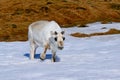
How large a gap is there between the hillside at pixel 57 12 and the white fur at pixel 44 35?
24077mm

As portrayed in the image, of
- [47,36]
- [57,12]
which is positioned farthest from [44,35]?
[57,12]

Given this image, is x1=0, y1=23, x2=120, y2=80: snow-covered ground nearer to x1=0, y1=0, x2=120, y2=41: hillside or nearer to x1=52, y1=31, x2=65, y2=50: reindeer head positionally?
x1=52, y1=31, x2=65, y2=50: reindeer head

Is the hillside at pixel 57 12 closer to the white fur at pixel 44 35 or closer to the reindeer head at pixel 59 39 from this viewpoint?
the white fur at pixel 44 35

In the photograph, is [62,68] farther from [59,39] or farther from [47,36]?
[47,36]

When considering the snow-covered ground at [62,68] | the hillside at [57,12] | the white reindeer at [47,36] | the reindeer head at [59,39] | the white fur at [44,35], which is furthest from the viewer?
the hillside at [57,12]

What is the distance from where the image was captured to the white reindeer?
48.2ft

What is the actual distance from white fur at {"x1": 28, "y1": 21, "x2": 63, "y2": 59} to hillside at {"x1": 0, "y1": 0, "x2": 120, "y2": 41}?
948 inches

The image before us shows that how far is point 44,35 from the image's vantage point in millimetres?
15938

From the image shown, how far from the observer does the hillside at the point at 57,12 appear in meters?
44.3

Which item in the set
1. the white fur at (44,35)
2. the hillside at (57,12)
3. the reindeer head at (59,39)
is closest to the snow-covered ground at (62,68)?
the reindeer head at (59,39)

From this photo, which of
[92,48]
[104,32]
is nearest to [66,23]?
[104,32]

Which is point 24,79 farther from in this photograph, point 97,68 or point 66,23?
→ point 66,23

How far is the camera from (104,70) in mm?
12539

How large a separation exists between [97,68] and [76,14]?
34.3m
